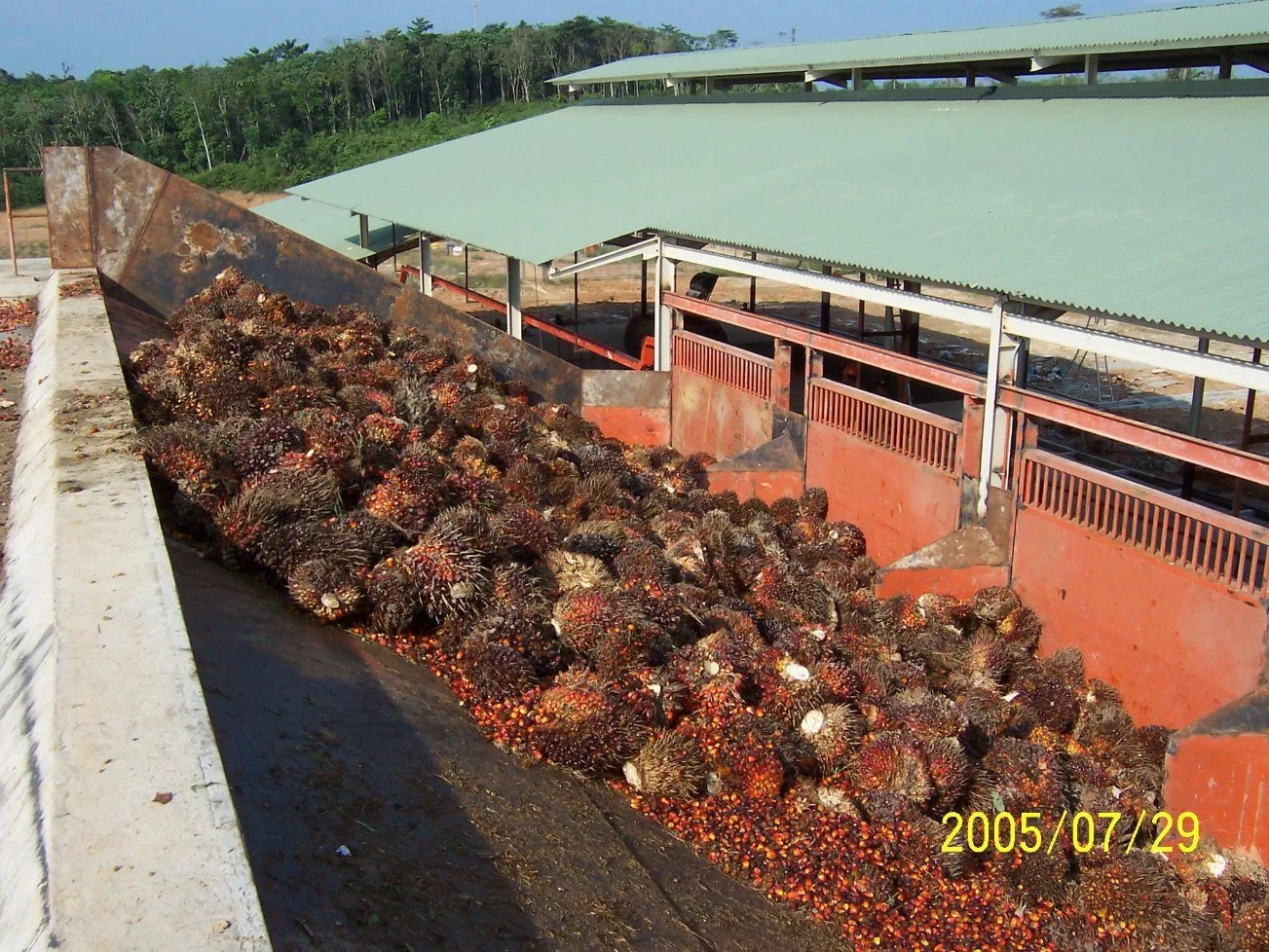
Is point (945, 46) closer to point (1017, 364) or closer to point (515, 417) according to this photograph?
point (1017, 364)

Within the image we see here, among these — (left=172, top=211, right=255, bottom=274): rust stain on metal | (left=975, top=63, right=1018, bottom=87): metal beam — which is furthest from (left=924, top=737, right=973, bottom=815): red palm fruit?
(left=975, top=63, right=1018, bottom=87): metal beam

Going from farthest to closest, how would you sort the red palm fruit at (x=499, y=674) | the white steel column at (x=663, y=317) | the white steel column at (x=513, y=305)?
the white steel column at (x=513, y=305) < the white steel column at (x=663, y=317) < the red palm fruit at (x=499, y=674)

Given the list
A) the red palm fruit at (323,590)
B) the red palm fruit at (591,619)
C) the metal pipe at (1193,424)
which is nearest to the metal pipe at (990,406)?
the metal pipe at (1193,424)

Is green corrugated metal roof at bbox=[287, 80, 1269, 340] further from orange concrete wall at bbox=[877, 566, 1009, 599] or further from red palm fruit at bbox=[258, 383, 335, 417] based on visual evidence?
red palm fruit at bbox=[258, 383, 335, 417]

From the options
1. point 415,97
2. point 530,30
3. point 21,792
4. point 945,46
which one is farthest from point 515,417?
point 530,30

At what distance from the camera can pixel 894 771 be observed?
5.23 metres

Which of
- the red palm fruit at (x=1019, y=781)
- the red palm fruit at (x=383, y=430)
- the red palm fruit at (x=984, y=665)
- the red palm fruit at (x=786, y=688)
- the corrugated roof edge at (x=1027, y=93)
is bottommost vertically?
the red palm fruit at (x=984, y=665)

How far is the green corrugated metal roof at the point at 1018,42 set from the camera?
1142 centimetres

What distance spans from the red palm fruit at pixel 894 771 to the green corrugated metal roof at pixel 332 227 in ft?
48.4

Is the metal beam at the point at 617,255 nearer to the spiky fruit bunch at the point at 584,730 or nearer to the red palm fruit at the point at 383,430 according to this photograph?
the red palm fruit at the point at 383,430

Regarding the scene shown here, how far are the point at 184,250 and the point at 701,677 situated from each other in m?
7.86

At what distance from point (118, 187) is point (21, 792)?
915cm

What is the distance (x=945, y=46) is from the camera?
15117 millimetres

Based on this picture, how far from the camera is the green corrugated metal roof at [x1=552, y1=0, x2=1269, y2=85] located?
37.5 feet
